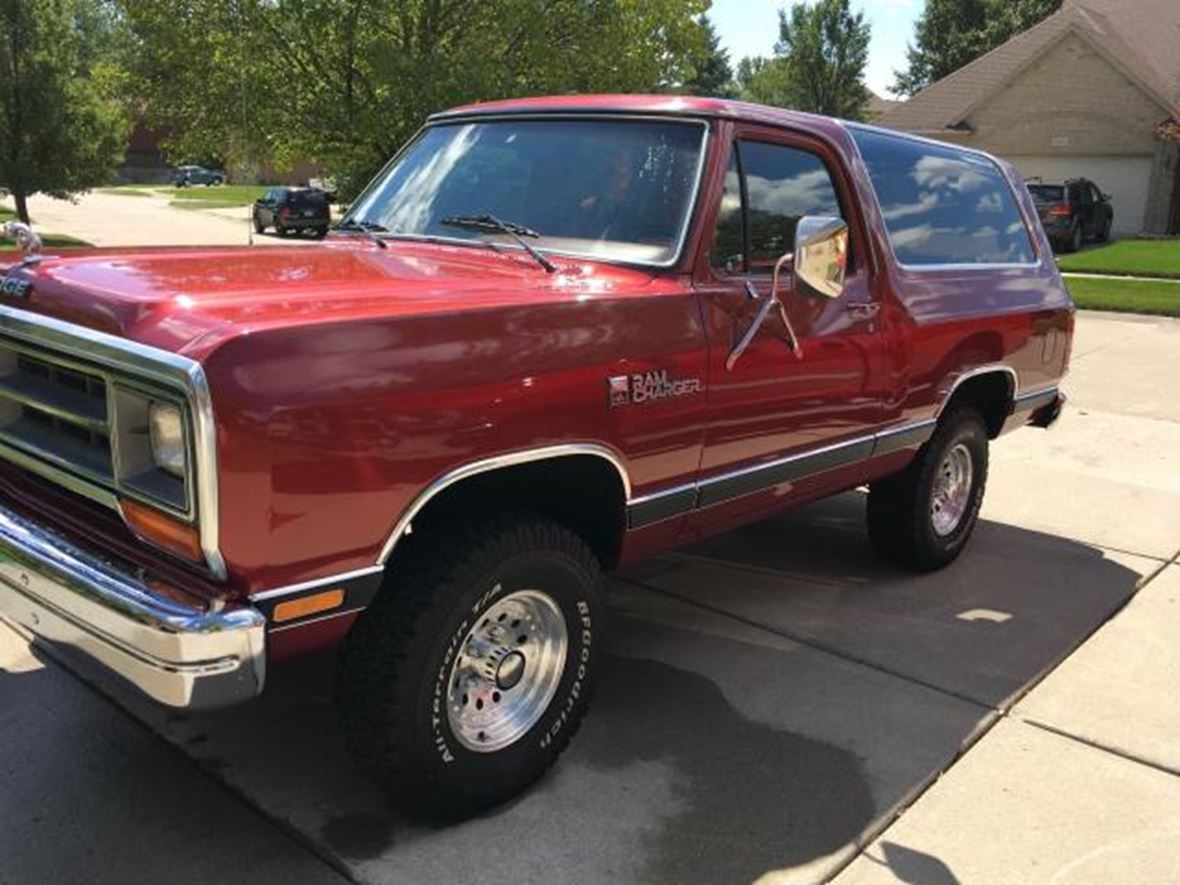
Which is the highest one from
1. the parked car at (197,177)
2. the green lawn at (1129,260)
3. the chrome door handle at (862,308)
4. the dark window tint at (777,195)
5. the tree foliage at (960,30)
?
the tree foliage at (960,30)

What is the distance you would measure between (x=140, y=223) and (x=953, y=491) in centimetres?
3136

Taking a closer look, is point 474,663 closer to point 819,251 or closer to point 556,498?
point 556,498

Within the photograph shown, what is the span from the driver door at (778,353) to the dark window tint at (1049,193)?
74.8ft

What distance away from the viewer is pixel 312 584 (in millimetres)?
2564

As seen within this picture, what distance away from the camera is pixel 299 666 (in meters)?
4.04

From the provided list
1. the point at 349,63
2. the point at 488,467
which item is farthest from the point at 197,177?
the point at 488,467

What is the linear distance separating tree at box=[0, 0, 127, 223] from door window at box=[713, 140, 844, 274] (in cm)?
1687

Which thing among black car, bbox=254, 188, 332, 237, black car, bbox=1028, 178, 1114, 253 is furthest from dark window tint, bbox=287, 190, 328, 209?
black car, bbox=1028, 178, 1114, 253

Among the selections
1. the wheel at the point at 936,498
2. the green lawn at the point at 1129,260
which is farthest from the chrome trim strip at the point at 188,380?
the green lawn at the point at 1129,260

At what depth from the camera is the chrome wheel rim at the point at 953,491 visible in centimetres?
532

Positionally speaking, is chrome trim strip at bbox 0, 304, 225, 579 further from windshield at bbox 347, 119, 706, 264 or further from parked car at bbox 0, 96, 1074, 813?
windshield at bbox 347, 119, 706, 264

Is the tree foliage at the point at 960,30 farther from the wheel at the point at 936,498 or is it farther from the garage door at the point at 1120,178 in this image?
the wheel at the point at 936,498

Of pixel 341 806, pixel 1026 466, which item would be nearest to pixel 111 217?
pixel 1026 466

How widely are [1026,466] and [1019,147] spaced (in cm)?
2877
